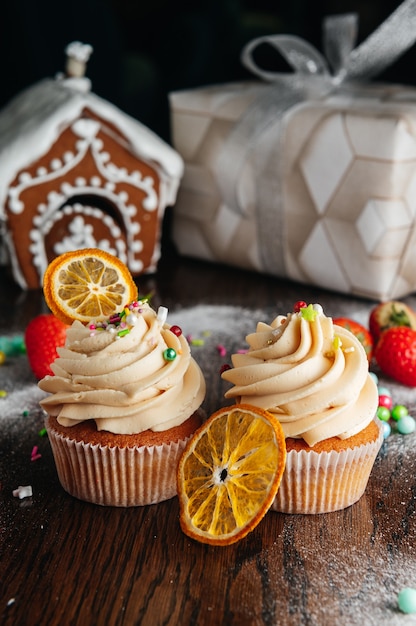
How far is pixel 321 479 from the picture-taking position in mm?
1188

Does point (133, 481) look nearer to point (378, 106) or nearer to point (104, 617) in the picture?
point (104, 617)

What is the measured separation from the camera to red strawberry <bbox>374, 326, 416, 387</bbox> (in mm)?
1635

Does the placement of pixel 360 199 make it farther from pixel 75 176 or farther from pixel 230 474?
pixel 230 474

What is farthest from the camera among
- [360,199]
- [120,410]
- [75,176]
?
[75,176]

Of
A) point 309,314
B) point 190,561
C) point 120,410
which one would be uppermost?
point 309,314

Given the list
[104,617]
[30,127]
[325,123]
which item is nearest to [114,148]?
[30,127]

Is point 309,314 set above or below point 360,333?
above

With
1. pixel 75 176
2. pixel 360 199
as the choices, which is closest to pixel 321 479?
pixel 360 199

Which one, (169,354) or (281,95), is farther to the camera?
(281,95)

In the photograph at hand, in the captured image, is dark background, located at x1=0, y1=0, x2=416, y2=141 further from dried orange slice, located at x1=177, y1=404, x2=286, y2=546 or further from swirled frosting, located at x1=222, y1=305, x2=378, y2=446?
dried orange slice, located at x1=177, y1=404, x2=286, y2=546

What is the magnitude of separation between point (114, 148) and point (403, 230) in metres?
0.81

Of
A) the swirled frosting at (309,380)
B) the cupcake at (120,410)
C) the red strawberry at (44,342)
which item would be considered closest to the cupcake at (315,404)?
the swirled frosting at (309,380)

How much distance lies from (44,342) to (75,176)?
2.13 ft

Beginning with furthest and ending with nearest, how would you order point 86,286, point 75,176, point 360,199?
point 75,176
point 360,199
point 86,286
